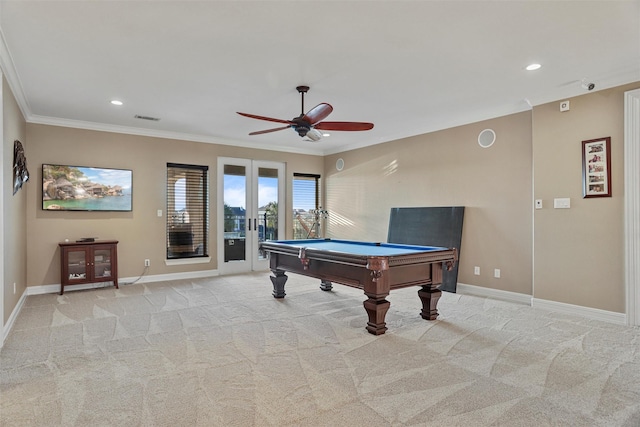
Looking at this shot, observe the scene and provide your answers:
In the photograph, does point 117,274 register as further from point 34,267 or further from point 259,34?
point 259,34

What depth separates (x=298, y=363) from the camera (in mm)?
2857

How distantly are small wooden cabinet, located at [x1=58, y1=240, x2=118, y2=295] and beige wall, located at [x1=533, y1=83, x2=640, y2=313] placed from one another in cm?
598

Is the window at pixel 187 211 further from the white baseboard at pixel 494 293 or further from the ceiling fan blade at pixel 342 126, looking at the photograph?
the white baseboard at pixel 494 293

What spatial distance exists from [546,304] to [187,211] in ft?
18.8

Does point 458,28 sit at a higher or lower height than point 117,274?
higher

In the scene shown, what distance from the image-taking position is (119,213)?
6.05m

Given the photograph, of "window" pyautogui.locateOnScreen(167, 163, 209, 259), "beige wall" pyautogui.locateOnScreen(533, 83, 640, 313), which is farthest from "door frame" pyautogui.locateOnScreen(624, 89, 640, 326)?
"window" pyautogui.locateOnScreen(167, 163, 209, 259)

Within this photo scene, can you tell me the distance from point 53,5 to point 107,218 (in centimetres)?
402

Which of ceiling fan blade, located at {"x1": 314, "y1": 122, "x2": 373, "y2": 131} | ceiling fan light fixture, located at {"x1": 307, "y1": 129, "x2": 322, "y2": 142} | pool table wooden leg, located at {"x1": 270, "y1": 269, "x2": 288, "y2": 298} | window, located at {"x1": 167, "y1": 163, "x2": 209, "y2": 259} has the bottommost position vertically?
pool table wooden leg, located at {"x1": 270, "y1": 269, "x2": 288, "y2": 298}

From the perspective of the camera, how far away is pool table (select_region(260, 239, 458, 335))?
352 centimetres

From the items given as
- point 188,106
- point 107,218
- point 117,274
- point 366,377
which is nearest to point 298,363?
point 366,377

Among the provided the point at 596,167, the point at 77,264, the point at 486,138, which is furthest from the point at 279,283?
the point at 596,167

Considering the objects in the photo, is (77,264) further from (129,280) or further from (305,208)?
(305,208)

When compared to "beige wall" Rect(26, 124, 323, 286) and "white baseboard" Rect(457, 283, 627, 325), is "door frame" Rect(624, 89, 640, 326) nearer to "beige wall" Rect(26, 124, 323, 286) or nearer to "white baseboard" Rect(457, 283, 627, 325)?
"white baseboard" Rect(457, 283, 627, 325)
